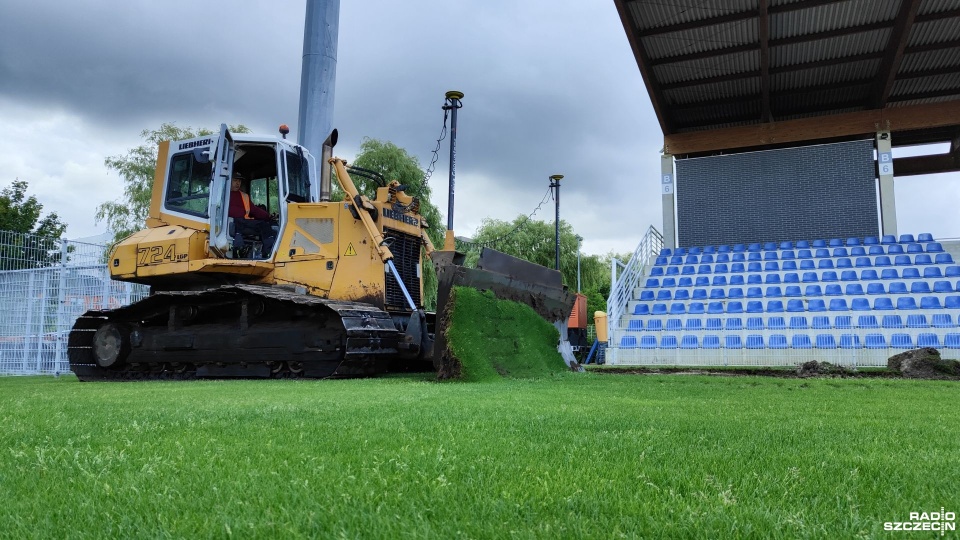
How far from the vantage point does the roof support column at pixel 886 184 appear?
18.7 metres

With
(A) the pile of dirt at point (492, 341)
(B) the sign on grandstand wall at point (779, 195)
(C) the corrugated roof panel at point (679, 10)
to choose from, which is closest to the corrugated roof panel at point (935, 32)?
(B) the sign on grandstand wall at point (779, 195)

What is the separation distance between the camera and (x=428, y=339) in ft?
28.9

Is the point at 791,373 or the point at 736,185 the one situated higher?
the point at 736,185

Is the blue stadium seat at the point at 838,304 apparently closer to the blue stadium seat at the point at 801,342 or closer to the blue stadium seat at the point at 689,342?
the blue stadium seat at the point at 801,342

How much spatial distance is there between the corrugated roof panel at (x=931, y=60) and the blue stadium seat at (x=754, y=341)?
10030 mm

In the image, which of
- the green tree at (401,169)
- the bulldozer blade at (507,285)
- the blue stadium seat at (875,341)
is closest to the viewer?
the bulldozer blade at (507,285)

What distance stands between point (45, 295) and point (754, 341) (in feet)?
47.9

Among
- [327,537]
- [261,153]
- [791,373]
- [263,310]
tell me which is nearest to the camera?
[327,537]

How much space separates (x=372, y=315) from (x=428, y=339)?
0.94 metres

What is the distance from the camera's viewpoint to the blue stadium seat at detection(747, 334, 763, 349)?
13230mm

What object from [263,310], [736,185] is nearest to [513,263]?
[263,310]

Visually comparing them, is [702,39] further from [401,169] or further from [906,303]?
[401,169]

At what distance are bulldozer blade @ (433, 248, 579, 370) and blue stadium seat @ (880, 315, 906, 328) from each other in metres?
7.69

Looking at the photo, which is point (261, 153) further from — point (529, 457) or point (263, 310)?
point (529, 457)
